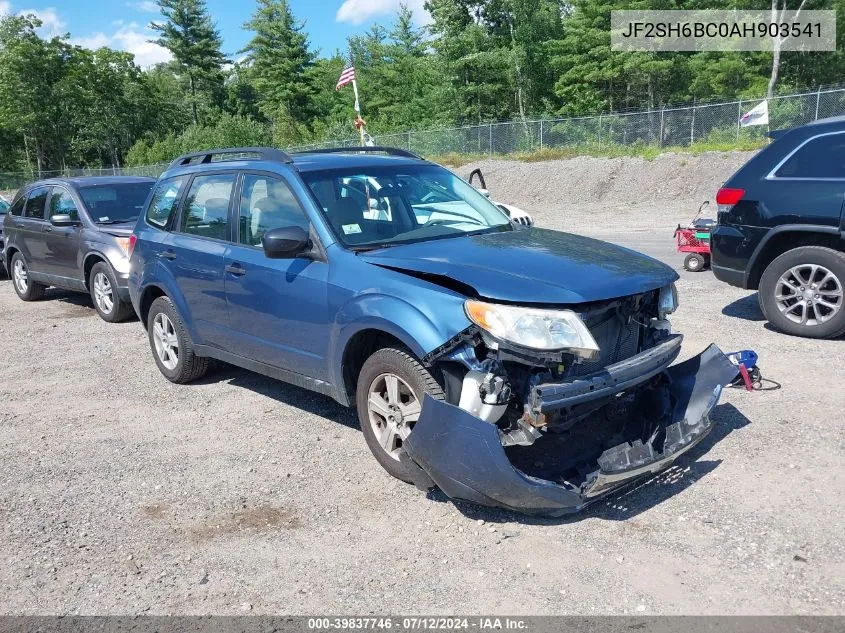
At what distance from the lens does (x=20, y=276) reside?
459 inches

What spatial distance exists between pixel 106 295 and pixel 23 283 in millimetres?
2998

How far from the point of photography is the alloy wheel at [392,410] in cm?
416

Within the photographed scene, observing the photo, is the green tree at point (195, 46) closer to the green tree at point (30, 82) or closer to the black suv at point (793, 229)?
the green tree at point (30, 82)

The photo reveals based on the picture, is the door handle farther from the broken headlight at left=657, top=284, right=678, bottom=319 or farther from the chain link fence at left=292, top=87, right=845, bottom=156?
the chain link fence at left=292, top=87, right=845, bottom=156

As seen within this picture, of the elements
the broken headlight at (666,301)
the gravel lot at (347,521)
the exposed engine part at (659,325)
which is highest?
the broken headlight at (666,301)

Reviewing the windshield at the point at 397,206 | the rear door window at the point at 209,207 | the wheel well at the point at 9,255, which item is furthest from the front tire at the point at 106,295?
the windshield at the point at 397,206

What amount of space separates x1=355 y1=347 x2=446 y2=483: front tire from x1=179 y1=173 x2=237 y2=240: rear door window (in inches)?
75.9

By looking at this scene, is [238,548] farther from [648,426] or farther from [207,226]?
[207,226]

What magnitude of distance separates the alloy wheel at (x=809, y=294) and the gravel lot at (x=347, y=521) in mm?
305

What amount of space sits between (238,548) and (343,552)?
56 centimetres

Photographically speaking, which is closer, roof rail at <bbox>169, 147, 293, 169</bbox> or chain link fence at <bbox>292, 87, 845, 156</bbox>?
roof rail at <bbox>169, 147, 293, 169</bbox>

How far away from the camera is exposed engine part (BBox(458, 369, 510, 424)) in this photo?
3703 mm

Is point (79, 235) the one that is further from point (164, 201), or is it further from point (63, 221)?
point (164, 201)

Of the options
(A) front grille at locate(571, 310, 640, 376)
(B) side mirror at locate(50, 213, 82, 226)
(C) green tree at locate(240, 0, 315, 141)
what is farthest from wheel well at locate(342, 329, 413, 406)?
(C) green tree at locate(240, 0, 315, 141)
